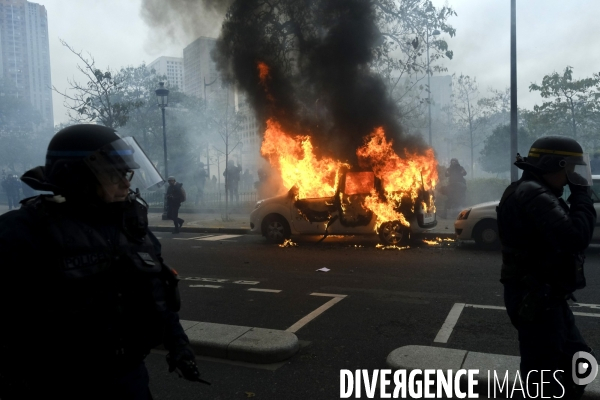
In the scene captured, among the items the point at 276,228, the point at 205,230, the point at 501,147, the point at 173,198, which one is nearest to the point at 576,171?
the point at 276,228

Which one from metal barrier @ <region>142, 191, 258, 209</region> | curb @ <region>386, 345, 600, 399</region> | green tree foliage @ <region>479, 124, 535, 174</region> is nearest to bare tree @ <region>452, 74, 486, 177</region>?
green tree foliage @ <region>479, 124, 535, 174</region>

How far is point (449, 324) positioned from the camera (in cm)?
557

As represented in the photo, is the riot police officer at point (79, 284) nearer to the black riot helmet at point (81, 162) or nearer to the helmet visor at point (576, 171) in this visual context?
the black riot helmet at point (81, 162)

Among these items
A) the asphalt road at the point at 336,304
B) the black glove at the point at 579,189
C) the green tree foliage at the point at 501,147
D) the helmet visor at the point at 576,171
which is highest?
the green tree foliage at the point at 501,147

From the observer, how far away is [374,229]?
11.4 m

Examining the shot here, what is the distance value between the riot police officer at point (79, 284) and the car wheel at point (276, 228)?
9927 mm

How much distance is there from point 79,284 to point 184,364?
2.00 ft

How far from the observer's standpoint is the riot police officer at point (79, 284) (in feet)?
6.00

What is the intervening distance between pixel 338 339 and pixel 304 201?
681 cm

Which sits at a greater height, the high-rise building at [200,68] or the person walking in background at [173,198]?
the high-rise building at [200,68]

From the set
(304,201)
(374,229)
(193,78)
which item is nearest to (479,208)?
(374,229)

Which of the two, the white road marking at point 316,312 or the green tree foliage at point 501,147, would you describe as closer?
the white road marking at point 316,312

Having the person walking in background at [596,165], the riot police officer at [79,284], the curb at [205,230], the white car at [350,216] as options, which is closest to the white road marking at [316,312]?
the riot police officer at [79,284]

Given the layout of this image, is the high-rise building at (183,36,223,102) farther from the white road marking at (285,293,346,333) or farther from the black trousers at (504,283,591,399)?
the black trousers at (504,283,591,399)
